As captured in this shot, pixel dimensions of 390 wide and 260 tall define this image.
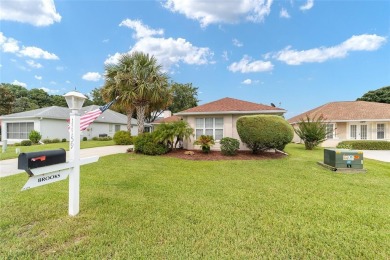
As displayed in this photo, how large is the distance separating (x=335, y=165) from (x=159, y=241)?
27.0ft

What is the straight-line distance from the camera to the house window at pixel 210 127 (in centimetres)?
1368

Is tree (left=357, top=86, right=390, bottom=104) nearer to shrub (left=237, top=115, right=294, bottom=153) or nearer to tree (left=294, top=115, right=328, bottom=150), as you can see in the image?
tree (left=294, top=115, right=328, bottom=150)

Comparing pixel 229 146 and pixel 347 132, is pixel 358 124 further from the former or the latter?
pixel 229 146

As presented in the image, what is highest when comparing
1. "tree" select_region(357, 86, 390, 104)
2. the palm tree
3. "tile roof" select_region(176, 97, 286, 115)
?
"tree" select_region(357, 86, 390, 104)

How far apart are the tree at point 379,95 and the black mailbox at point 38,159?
163 ft

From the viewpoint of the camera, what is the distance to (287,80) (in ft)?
66.3

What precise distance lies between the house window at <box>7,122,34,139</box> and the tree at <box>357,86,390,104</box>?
55.1 m

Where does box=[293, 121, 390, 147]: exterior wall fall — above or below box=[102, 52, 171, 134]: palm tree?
below

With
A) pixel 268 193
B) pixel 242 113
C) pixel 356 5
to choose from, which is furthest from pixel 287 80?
pixel 268 193

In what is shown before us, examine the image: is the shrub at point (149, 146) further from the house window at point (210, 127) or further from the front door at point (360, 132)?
the front door at point (360, 132)

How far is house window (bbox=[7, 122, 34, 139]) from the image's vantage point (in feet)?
71.1

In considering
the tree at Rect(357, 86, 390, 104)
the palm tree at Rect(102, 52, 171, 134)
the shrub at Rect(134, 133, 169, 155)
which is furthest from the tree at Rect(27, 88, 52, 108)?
the tree at Rect(357, 86, 390, 104)

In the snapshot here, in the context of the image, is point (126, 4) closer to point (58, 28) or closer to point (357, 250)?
point (58, 28)

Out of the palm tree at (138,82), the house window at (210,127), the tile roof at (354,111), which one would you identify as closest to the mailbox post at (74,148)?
the palm tree at (138,82)
